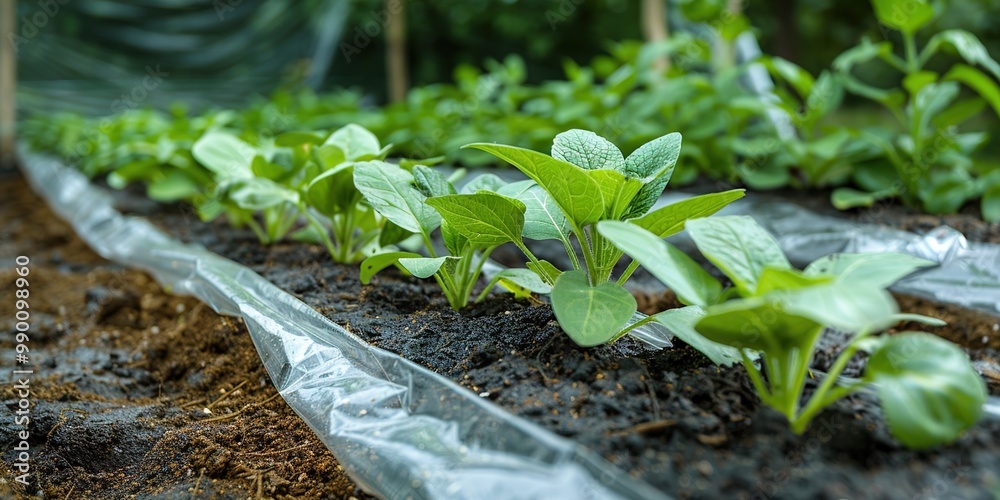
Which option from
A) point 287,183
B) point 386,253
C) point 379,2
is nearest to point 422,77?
point 379,2

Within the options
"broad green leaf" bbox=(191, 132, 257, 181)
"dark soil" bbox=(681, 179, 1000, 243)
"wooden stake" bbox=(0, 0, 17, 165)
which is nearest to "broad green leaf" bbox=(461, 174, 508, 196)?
"broad green leaf" bbox=(191, 132, 257, 181)

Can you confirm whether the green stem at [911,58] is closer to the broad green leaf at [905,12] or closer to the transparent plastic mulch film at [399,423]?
the broad green leaf at [905,12]

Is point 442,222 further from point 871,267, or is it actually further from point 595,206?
point 871,267

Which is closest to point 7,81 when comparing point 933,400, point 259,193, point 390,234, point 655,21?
point 655,21

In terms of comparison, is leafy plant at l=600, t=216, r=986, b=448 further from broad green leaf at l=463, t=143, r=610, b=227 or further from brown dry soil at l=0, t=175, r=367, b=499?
brown dry soil at l=0, t=175, r=367, b=499

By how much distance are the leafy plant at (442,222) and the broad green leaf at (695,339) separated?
224 mm

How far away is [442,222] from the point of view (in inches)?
48.6

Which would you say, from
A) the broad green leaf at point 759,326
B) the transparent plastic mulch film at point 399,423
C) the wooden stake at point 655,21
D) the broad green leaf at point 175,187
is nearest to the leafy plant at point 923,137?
the wooden stake at point 655,21

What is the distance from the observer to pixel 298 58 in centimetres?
691

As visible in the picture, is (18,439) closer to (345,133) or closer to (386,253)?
(386,253)

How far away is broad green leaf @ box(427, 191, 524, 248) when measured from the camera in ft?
3.44

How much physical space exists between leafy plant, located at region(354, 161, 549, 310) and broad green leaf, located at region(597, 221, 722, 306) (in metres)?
0.24

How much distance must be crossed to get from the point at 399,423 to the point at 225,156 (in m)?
1.28

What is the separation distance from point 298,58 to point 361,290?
5.95 metres
